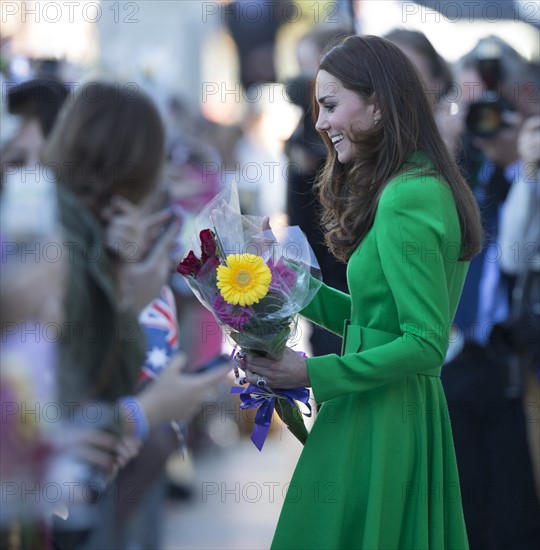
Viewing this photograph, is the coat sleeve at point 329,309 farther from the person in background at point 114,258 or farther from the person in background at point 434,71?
the person in background at point 434,71

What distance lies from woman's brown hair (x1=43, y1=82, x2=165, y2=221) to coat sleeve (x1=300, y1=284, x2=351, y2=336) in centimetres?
78

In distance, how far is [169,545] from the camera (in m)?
6.20

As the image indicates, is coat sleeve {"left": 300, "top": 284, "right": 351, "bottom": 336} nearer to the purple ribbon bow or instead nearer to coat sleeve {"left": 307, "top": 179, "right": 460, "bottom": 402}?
the purple ribbon bow

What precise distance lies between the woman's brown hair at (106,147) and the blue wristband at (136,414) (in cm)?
58

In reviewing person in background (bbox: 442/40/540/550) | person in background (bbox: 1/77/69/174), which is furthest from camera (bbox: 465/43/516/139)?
person in background (bbox: 1/77/69/174)

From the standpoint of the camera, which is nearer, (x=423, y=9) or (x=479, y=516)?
(x=479, y=516)

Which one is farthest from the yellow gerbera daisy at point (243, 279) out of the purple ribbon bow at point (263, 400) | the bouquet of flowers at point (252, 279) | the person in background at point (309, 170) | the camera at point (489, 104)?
the camera at point (489, 104)

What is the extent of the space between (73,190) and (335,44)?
90 cm

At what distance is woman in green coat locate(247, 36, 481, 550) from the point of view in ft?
9.45

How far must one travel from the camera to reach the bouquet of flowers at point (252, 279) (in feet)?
9.28

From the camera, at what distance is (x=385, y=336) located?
296 centimetres

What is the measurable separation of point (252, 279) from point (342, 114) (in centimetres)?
54

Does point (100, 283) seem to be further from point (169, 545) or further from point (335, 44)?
point (169, 545)

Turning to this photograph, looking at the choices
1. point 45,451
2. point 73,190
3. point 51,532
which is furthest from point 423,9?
point 45,451
